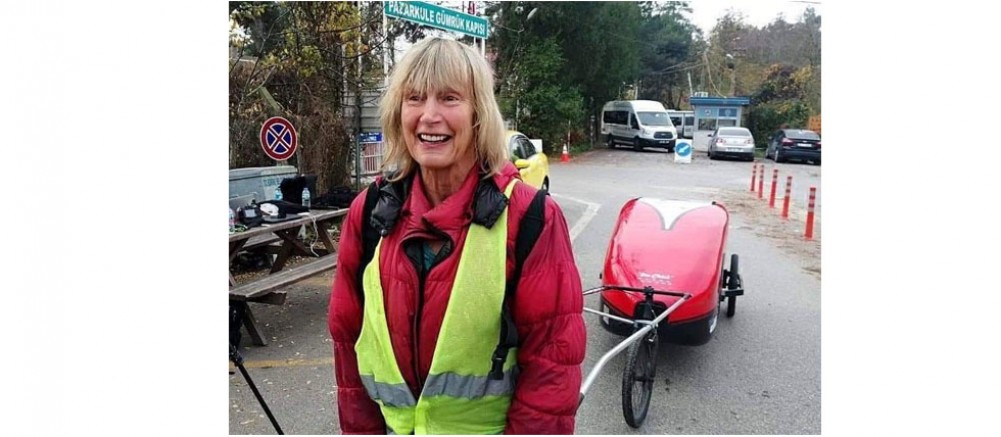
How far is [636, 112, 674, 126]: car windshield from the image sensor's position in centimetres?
2409

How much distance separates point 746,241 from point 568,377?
7269 mm

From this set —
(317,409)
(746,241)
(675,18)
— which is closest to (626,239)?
(317,409)

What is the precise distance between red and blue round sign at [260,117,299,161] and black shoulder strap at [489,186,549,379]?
186 inches

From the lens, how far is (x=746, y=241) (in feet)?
26.7

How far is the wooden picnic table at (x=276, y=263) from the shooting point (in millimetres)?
4043

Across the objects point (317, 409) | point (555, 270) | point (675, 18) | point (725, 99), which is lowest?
point (317, 409)

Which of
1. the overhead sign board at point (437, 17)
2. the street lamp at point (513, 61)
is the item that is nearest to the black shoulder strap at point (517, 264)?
the overhead sign board at point (437, 17)

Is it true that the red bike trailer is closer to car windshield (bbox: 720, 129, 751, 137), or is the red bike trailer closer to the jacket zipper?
the jacket zipper

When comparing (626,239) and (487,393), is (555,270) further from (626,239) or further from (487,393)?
(626,239)

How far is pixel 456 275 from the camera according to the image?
1437 millimetres

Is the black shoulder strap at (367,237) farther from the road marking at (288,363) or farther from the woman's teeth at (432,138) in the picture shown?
the road marking at (288,363)

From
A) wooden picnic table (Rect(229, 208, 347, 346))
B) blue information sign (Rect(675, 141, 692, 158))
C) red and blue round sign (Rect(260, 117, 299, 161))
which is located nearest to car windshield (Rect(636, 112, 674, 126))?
blue information sign (Rect(675, 141, 692, 158))

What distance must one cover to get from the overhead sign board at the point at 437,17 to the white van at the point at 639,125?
1726 cm

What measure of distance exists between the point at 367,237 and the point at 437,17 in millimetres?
5322
